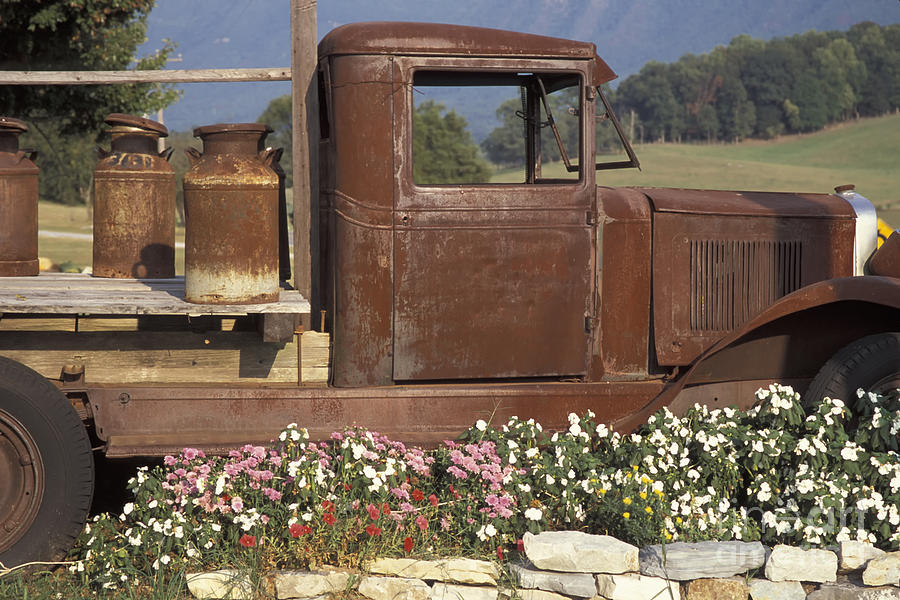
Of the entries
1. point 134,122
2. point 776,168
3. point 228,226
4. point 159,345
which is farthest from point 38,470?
point 776,168

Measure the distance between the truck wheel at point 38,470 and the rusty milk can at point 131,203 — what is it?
1.59 metres

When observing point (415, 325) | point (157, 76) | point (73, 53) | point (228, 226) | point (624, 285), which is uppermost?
point (73, 53)

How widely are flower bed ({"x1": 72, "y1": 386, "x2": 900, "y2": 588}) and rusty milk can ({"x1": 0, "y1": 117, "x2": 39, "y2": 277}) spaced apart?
170cm

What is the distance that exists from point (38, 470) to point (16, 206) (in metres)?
1.82

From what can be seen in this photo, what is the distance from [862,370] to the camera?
13.6 feet

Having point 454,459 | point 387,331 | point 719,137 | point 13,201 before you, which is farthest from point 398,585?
point 719,137

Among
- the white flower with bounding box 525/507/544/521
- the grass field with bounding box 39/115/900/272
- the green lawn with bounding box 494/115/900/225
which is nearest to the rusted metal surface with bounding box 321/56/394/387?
the white flower with bounding box 525/507/544/521

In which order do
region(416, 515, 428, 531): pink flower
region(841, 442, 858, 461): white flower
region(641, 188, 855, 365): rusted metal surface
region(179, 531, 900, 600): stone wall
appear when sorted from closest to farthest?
region(179, 531, 900, 600): stone wall < region(416, 515, 428, 531): pink flower < region(841, 442, 858, 461): white flower < region(641, 188, 855, 365): rusted metal surface

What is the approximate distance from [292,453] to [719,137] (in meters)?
84.0

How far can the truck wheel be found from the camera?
3.73 meters

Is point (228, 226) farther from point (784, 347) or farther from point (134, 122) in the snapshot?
point (784, 347)

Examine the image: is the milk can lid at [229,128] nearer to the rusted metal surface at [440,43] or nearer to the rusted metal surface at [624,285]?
the rusted metal surface at [440,43]

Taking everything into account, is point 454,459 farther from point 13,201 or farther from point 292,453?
point 13,201

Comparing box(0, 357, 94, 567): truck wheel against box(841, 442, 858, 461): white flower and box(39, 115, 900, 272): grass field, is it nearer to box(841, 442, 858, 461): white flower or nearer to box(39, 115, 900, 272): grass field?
box(841, 442, 858, 461): white flower
